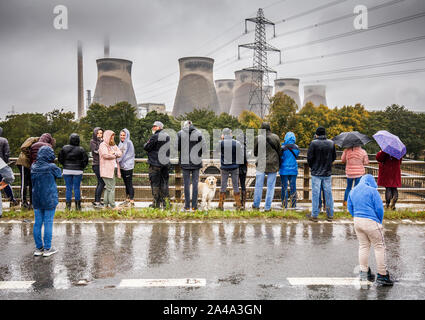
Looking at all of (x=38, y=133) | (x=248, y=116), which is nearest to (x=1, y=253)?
(x=38, y=133)

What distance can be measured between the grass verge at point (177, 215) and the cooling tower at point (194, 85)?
52140 mm

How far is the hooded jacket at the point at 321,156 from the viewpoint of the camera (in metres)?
6.29

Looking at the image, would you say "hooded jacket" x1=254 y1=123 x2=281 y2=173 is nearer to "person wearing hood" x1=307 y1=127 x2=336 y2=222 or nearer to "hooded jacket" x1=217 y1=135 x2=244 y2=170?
"hooded jacket" x1=217 y1=135 x2=244 y2=170

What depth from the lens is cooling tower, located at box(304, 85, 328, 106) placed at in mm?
85125

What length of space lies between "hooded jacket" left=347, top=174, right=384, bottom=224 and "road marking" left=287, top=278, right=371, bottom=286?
2.03ft

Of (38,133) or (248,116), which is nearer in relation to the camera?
(38,133)

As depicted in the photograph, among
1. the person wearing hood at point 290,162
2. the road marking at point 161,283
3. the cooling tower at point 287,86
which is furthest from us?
the cooling tower at point 287,86

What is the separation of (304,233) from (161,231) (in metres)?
2.02

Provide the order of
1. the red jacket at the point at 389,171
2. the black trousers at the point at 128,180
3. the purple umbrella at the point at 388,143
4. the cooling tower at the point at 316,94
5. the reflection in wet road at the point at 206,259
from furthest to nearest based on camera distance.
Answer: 1. the cooling tower at the point at 316,94
2. the black trousers at the point at 128,180
3. the red jacket at the point at 389,171
4. the purple umbrella at the point at 388,143
5. the reflection in wet road at the point at 206,259

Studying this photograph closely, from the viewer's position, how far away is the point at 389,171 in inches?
268

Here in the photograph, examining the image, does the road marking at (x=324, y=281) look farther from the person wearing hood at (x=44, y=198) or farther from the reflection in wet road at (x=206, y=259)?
the person wearing hood at (x=44, y=198)

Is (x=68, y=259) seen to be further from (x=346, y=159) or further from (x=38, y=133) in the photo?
(x=38, y=133)

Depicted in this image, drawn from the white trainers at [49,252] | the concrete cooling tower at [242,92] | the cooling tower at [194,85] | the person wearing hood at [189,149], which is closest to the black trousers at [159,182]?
the person wearing hood at [189,149]

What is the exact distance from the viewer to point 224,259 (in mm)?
4422
